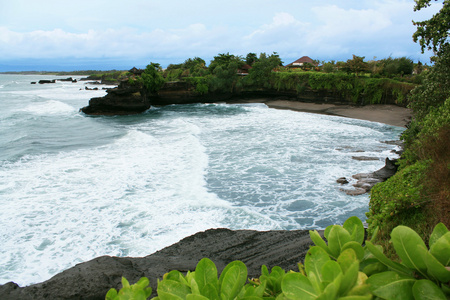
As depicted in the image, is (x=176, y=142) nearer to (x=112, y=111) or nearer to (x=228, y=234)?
(x=228, y=234)

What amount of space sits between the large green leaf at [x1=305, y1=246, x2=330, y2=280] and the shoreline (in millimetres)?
27732

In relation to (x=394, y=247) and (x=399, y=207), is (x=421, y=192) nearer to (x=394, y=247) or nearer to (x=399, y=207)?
(x=399, y=207)

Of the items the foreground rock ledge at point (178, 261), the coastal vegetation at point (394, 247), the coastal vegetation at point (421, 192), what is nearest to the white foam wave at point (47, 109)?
the foreground rock ledge at point (178, 261)

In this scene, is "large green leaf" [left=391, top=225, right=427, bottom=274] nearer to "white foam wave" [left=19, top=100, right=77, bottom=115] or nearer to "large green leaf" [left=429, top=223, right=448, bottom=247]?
"large green leaf" [left=429, top=223, right=448, bottom=247]

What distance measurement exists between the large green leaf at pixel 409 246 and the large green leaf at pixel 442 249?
0.13 ft

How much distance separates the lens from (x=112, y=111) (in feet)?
112

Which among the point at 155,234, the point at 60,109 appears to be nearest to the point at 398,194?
the point at 155,234

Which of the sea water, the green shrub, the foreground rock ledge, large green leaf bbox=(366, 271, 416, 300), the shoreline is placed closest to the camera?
large green leaf bbox=(366, 271, 416, 300)

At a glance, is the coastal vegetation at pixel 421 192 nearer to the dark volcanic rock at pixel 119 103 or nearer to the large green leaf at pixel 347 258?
the large green leaf at pixel 347 258

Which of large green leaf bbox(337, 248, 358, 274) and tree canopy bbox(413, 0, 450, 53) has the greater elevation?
tree canopy bbox(413, 0, 450, 53)

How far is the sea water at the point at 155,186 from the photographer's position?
7.93 meters

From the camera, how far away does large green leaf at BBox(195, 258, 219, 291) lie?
3.96 feet

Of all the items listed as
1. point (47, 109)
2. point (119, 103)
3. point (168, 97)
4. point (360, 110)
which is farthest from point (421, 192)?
point (168, 97)

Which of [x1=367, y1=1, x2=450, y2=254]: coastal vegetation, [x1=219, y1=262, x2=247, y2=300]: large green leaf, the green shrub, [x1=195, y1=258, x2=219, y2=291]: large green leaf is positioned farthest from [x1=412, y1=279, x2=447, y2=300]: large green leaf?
the green shrub
